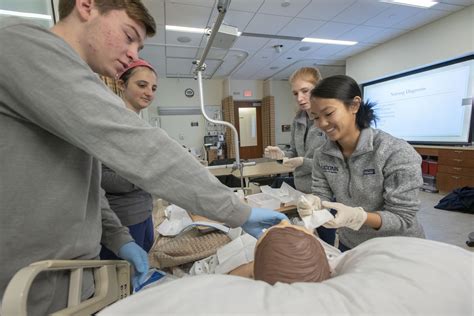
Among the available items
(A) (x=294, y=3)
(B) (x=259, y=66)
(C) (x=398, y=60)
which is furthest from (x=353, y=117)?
(B) (x=259, y=66)

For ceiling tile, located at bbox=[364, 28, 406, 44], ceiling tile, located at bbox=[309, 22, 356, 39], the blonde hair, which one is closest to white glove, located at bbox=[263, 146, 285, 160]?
the blonde hair

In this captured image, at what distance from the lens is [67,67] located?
0.47 m

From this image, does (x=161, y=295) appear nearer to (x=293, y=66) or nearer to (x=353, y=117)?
(x=353, y=117)

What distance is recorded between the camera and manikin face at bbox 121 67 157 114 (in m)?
1.35

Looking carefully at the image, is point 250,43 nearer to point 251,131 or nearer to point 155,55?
point 155,55

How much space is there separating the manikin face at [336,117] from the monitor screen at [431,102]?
2911 millimetres

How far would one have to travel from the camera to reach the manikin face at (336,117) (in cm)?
104

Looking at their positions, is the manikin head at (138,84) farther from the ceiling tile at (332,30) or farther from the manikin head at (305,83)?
the ceiling tile at (332,30)

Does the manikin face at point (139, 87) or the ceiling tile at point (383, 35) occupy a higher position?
the ceiling tile at point (383, 35)

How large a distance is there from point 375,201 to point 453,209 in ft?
11.5

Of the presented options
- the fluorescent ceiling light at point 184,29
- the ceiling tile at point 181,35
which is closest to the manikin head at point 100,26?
the fluorescent ceiling light at point 184,29

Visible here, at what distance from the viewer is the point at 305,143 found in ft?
6.30

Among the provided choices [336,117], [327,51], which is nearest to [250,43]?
[327,51]

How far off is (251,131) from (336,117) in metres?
7.38
